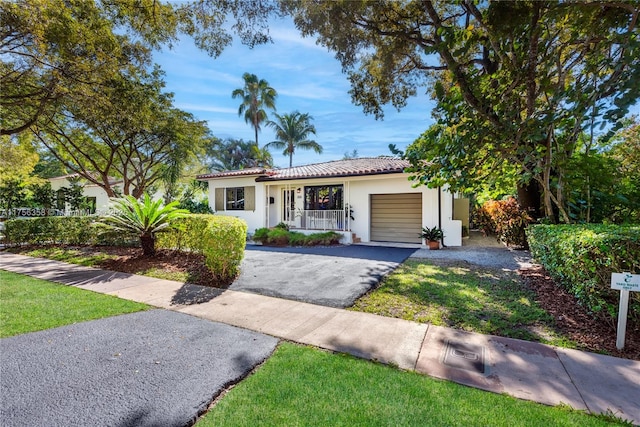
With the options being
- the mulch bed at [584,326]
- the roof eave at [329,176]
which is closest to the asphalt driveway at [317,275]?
the mulch bed at [584,326]

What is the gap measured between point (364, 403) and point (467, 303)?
138 inches

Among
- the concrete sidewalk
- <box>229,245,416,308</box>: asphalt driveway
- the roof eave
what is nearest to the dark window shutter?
the roof eave

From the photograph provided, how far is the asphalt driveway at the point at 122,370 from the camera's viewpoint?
93.5 inches

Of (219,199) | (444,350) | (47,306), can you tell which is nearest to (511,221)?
(444,350)

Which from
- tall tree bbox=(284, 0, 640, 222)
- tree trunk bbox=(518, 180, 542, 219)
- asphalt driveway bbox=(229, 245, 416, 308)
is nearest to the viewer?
tall tree bbox=(284, 0, 640, 222)

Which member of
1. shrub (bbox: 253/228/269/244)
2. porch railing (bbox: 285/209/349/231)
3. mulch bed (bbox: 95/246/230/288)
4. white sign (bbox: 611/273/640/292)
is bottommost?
mulch bed (bbox: 95/246/230/288)

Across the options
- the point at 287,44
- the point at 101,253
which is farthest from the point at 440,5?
the point at 101,253

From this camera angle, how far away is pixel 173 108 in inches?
628

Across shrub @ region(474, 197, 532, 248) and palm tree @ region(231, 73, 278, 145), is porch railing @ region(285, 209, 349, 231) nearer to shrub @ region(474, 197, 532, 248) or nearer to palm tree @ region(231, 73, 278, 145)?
shrub @ region(474, 197, 532, 248)

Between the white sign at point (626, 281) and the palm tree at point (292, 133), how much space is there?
2842 centimetres

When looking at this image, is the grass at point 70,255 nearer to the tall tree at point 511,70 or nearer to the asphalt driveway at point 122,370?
the asphalt driveway at point 122,370

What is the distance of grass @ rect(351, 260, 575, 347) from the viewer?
4.31 metres

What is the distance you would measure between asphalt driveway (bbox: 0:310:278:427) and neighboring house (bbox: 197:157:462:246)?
1055 centimetres

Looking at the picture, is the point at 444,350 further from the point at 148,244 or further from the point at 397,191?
the point at 397,191
